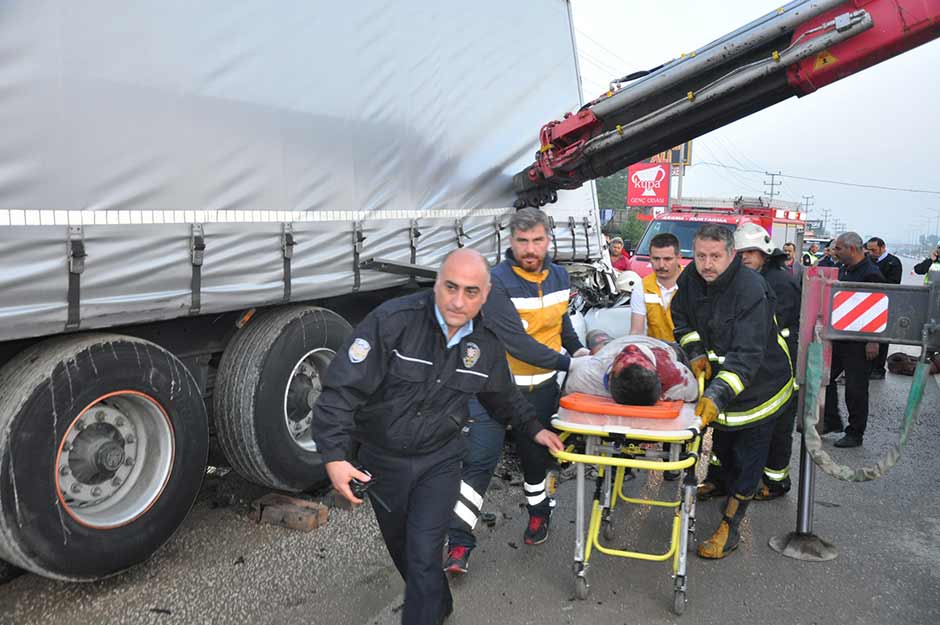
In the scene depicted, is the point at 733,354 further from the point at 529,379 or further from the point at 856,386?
the point at 856,386

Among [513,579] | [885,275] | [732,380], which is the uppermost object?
[885,275]

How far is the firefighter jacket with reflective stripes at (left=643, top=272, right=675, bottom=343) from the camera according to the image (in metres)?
4.90

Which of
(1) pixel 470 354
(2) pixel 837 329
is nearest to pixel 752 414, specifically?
(2) pixel 837 329

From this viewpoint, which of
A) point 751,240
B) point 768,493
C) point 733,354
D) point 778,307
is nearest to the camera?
point 733,354

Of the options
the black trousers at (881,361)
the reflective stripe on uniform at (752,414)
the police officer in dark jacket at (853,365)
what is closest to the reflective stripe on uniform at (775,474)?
the reflective stripe on uniform at (752,414)

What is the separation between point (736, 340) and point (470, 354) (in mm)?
1643

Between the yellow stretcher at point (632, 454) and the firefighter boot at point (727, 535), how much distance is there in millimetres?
614

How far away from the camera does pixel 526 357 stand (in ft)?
12.5

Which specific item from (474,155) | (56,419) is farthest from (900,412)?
(56,419)

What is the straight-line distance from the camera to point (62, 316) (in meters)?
3.01

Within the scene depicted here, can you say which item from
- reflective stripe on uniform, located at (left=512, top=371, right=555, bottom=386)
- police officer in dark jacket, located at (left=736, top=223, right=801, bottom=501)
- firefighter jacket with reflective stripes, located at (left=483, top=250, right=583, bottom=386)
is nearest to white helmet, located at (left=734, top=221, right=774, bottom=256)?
police officer in dark jacket, located at (left=736, top=223, right=801, bottom=501)

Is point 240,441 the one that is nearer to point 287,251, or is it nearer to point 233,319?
point 233,319

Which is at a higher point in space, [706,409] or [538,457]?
[706,409]

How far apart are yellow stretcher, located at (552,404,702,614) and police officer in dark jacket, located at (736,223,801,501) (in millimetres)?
1399
